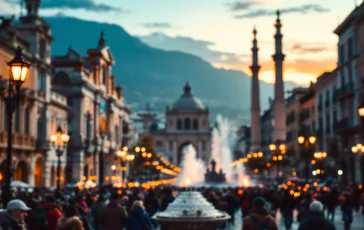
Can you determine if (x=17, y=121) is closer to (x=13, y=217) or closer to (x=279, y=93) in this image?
(x=13, y=217)

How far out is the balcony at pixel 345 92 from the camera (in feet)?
189

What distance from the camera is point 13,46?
5053cm

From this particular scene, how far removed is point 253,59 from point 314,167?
137 ft

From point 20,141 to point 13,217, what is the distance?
44498 mm

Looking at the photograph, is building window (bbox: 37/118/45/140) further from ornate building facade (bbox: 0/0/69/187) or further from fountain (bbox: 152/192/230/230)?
fountain (bbox: 152/192/230/230)

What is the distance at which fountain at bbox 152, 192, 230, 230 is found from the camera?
10852 millimetres

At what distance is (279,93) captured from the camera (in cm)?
9294

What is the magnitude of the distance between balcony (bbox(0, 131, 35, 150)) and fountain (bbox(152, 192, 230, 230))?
3853cm

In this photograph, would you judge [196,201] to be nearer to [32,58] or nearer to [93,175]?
[32,58]

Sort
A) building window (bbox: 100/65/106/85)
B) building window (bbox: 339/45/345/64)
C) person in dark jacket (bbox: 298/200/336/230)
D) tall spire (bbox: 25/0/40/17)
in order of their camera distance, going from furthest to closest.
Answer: building window (bbox: 100/65/106/85), building window (bbox: 339/45/345/64), tall spire (bbox: 25/0/40/17), person in dark jacket (bbox: 298/200/336/230)

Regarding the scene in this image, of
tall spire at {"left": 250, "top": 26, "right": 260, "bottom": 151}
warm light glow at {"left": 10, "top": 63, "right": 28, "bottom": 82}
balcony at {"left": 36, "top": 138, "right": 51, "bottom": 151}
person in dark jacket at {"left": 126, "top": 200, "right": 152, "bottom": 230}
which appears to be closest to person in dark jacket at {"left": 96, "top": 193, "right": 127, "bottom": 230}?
person in dark jacket at {"left": 126, "top": 200, "right": 152, "bottom": 230}

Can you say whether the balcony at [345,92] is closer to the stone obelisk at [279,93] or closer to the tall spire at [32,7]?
the tall spire at [32,7]

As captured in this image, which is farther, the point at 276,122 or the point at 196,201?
the point at 276,122

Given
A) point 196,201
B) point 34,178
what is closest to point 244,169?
point 34,178
